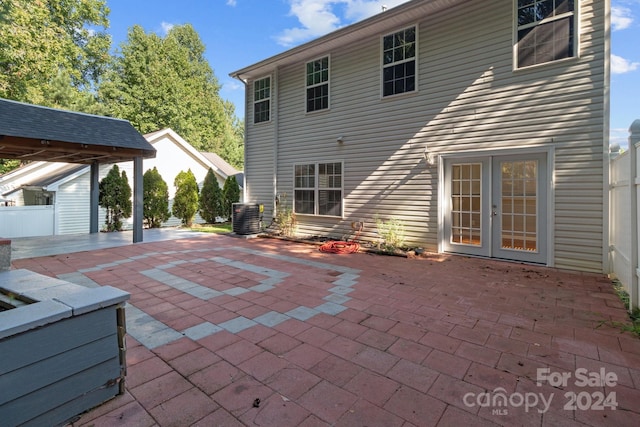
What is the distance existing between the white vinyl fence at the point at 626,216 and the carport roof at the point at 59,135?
9.08m

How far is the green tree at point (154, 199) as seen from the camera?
1196 cm

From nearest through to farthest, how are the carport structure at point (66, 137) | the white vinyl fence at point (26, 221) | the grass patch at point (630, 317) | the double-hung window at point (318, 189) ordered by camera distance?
the grass patch at point (630, 317), the carport structure at point (66, 137), the double-hung window at point (318, 189), the white vinyl fence at point (26, 221)

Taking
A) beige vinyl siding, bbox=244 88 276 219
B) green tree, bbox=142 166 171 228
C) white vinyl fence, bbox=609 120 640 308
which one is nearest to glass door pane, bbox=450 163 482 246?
white vinyl fence, bbox=609 120 640 308

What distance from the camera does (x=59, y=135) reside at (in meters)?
6.61

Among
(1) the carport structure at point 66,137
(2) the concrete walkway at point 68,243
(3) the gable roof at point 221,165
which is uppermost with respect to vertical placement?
(3) the gable roof at point 221,165

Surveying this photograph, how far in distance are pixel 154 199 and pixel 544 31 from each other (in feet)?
40.9

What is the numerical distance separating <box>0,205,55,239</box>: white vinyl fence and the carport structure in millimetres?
1722

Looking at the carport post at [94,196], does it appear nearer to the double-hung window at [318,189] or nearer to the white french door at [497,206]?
the double-hung window at [318,189]

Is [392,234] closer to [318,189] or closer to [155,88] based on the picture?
[318,189]

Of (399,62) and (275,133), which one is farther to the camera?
(275,133)

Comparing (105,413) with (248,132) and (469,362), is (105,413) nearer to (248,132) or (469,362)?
(469,362)

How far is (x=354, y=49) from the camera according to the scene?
7832 mm

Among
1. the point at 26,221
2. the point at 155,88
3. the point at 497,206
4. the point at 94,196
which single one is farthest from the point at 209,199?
the point at 155,88

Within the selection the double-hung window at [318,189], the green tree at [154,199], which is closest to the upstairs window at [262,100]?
the double-hung window at [318,189]
